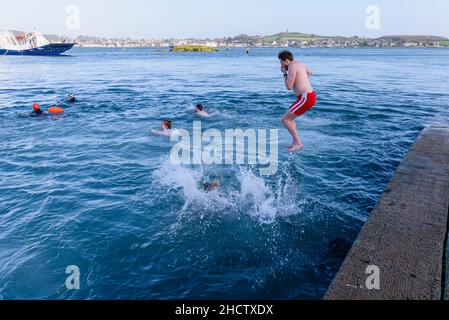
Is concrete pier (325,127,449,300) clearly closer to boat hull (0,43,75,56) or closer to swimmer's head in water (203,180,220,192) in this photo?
swimmer's head in water (203,180,220,192)

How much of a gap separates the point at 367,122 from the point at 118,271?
51.5 feet

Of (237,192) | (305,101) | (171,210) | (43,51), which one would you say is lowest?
(171,210)

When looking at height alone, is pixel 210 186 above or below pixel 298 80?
below

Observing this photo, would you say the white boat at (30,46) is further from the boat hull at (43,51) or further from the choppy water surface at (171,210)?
the choppy water surface at (171,210)

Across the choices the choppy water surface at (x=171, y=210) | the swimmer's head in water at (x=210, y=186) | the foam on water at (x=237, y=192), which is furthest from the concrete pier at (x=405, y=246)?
the swimmer's head in water at (x=210, y=186)

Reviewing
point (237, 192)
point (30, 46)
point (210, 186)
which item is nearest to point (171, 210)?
point (210, 186)

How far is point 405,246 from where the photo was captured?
5.52 meters

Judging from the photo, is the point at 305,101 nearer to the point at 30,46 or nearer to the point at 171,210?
the point at 171,210

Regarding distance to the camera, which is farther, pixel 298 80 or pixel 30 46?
pixel 30 46

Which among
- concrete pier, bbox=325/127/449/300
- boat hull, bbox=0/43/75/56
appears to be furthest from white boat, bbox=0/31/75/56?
concrete pier, bbox=325/127/449/300

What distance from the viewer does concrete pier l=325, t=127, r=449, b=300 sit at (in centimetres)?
455
